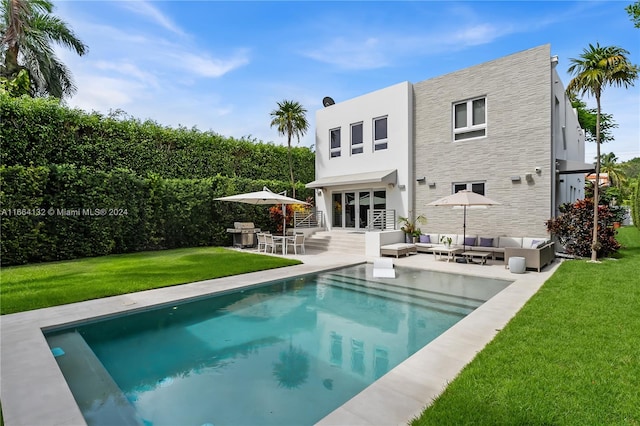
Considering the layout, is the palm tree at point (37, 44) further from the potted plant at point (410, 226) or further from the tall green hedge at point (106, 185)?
the potted plant at point (410, 226)

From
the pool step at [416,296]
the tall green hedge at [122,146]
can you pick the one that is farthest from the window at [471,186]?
the tall green hedge at [122,146]

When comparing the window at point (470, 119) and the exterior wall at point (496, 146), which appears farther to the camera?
the window at point (470, 119)

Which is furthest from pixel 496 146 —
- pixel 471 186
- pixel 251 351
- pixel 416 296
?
pixel 251 351

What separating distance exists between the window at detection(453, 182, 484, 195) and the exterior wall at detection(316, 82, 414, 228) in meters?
2.63

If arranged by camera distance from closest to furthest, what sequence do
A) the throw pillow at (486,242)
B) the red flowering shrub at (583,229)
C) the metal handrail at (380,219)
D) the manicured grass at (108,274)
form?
1. the manicured grass at (108,274)
2. the red flowering shrub at (583,229)
3. the throw pillow at (486,242)
4. the metal handrail at (380,219)

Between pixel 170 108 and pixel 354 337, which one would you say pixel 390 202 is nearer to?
pixel 354 337

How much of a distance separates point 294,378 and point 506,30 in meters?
16.7

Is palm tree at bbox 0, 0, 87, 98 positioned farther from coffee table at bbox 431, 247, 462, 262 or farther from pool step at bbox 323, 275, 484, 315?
coffee table at bbox 431, 247, 462, 262

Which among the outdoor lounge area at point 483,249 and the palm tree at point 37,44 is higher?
the palm tree at point 37,44

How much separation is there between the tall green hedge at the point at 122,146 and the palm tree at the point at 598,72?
19.6 meters

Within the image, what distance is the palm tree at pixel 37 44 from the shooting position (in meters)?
17.2

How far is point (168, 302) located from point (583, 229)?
17.1 m

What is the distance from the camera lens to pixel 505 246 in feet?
53.9

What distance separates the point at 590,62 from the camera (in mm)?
13703
